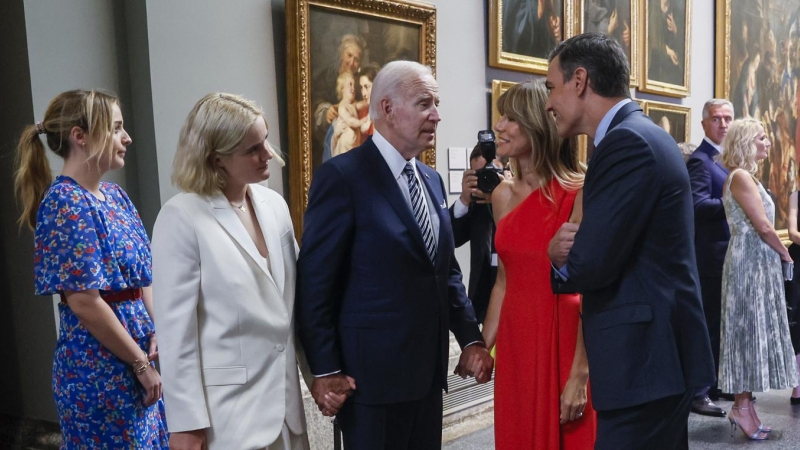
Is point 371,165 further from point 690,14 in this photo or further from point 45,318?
point 690,14

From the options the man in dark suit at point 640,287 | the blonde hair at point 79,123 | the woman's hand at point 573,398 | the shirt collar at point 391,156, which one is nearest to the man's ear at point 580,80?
the man in dark suit at point 640,287

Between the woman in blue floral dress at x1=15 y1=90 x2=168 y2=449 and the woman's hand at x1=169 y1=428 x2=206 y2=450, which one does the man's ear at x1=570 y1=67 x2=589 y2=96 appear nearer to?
the woman's hand at x1=169 y1=428 x2=206 y2=450

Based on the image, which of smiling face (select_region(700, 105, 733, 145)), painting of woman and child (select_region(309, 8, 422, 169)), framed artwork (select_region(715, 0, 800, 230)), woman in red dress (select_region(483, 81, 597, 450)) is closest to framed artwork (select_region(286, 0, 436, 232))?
painting of woman and child (select_region(309, 8, 422, 169))

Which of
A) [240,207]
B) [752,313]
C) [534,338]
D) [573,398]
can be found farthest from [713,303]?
[240,207]

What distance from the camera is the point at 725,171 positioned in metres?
6.69

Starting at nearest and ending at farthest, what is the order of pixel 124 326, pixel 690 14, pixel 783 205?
pixel 124 326 < pixel 690 14 < pixel 783 205

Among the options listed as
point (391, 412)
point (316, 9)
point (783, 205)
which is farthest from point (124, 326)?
point (783, 205)

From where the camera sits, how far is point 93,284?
125 inches

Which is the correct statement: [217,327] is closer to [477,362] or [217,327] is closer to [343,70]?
[477,362]

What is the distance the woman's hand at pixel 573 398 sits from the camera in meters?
2.87

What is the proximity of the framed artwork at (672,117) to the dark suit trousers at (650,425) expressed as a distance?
266 inches

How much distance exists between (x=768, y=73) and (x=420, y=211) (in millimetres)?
10088

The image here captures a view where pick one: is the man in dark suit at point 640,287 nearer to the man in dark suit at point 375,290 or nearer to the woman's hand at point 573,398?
the woman's hand at point 573,398

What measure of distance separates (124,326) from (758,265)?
4729 mm
